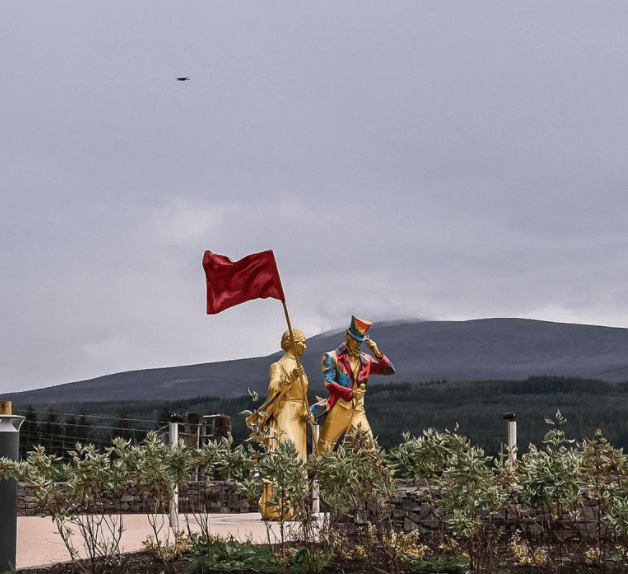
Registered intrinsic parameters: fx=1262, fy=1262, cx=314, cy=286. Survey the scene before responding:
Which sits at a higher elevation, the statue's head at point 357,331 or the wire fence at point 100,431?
the statue's head at point 357,331

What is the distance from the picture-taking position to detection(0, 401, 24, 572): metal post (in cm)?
977

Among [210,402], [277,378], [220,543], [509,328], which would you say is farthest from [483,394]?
[220,543]

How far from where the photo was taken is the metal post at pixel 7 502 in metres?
9.77

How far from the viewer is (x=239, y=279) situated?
12352mm

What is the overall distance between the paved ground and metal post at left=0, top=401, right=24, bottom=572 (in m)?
0.33

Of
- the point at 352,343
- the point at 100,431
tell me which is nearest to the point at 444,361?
the point at 100,431

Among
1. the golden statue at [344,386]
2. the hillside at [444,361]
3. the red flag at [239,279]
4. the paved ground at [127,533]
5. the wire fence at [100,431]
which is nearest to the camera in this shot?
the paved ground at [127,533]

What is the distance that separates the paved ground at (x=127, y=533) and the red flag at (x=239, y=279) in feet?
7.25

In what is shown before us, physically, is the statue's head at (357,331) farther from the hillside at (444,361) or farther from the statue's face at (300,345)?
the hillside at (444,361)

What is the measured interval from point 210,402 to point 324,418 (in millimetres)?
40472

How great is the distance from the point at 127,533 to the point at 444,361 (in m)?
66.6

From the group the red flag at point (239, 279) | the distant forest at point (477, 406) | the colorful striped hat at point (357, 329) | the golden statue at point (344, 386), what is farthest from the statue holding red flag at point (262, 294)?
the distant forest at point (477, 406)

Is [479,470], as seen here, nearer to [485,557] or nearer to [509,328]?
[485,557]

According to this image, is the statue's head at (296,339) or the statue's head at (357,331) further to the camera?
the statue's head at (357,331)
